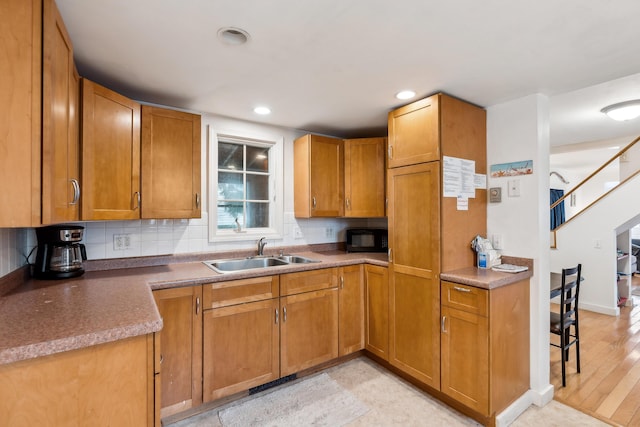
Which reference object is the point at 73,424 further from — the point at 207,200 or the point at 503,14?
the point at 503,14

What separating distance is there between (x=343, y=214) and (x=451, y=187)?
3.91 feet

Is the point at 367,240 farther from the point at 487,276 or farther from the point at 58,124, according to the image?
the point at 58,124

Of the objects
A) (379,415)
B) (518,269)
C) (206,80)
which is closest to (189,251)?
(206,80)

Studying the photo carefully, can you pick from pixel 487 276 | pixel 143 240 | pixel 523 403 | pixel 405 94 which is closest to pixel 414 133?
pixel 405 94

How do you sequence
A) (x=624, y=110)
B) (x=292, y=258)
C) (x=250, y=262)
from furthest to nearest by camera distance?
1. (x=292, y=258)
2. (x=250, y=262)
3. (x=624, y=110)

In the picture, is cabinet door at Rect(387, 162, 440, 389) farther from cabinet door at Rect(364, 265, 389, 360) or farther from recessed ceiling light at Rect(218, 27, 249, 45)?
recessed ceiling light at Rect(218, 27, 249, 45)

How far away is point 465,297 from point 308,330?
47.8 inches

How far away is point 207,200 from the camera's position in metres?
2.68

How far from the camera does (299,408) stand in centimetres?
210

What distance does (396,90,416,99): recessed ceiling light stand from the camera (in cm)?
218

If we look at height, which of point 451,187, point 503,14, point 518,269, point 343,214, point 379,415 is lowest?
point 379,415

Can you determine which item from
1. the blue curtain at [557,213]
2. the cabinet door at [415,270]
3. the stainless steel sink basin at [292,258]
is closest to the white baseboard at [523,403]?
the cabinet door at [415,270]

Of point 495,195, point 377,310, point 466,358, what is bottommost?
point 466,358

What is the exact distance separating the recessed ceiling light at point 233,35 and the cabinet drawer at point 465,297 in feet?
6.41
